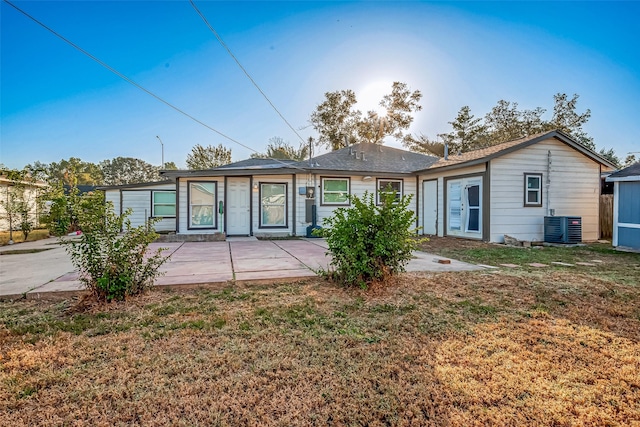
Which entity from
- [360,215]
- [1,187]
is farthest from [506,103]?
[1,187]

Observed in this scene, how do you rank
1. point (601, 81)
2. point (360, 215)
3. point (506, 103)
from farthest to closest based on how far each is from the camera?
point (506, 103)
point (601, 81)
point (360, 215)

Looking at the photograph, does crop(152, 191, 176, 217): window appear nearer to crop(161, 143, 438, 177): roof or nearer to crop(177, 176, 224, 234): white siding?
crop(161, 143, 438, 177): roof

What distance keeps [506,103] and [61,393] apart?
98.2 ft

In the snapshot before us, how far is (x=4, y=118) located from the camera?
8.70 m

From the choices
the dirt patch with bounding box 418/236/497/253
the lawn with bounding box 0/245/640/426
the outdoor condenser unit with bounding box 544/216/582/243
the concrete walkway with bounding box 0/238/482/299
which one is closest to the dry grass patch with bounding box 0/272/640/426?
the lawn with bounding box 0/245/640/426

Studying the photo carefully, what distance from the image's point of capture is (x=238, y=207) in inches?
446

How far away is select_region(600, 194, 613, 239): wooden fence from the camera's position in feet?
33.8

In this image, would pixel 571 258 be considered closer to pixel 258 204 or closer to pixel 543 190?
pixel 543 190

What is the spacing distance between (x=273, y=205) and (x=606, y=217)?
11.8 meters

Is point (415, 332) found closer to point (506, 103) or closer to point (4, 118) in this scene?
point (4, 118)

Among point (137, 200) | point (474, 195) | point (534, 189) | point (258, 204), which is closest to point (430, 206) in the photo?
point (474, 195)

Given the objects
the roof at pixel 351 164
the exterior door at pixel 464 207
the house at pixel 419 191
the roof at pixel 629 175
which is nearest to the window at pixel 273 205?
the house at pixel 419 191

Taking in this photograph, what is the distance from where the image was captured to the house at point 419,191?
916 cm

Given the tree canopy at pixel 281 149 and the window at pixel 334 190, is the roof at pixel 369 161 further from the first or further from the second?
the tree canopy at pixel 281 149
